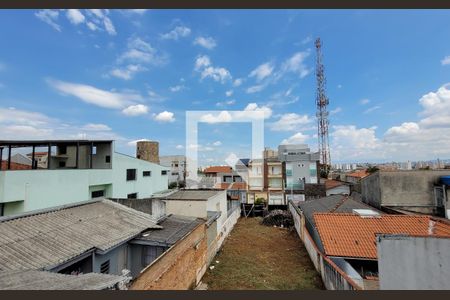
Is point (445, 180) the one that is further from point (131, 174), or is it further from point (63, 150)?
point (63, 150)

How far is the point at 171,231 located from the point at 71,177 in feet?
30.4

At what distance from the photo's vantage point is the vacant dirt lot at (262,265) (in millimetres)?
9406

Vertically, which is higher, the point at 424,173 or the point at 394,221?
the point at 424,173

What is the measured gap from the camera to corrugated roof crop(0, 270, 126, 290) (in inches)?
128

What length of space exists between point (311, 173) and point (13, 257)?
1087 inches

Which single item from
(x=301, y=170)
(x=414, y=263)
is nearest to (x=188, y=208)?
(x=414, y=263)

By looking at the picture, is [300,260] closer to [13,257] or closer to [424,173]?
[424,173]

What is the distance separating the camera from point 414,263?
15.6 feet

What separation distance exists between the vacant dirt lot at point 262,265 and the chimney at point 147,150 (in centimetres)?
1338

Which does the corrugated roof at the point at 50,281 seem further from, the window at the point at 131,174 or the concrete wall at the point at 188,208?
the window at the point at 131,174

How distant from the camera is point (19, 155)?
27000mm

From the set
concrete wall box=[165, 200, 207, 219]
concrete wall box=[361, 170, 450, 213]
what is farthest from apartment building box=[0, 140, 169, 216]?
concrete wall box=[361, 170, 450, 213]

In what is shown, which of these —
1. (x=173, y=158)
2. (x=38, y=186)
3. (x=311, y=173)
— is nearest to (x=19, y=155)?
(x=38, y=186)

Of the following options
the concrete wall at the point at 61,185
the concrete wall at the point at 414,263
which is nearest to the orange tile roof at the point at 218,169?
the concrete wall at the point at 61,185
